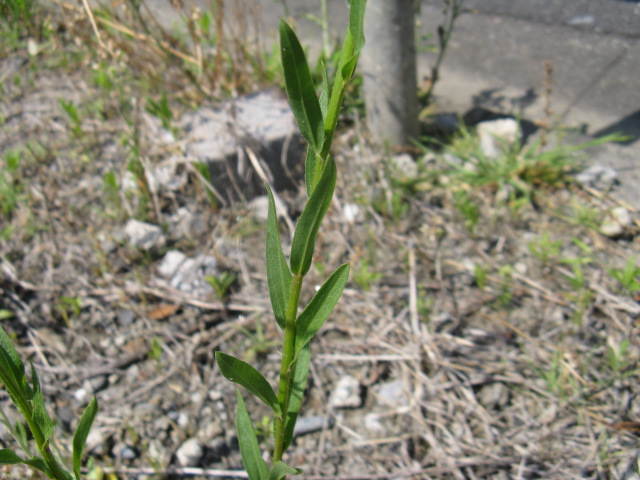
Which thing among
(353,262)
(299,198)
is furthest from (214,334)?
(299,198)

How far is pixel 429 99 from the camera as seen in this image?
2.73 metres

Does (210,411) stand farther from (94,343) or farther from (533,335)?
(533,335)

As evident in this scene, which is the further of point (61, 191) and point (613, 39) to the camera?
point (613, 39)

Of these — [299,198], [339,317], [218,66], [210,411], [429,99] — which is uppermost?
[218,66]

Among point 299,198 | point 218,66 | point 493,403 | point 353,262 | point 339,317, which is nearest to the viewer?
point 493,403

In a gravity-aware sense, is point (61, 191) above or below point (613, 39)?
below

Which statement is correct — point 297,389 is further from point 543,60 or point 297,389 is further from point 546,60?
point 543,60

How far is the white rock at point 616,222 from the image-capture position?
2.01m

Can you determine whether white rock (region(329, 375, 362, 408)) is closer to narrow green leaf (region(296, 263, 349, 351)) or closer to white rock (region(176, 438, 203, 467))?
white rock (region(176, 438, 203, 467))

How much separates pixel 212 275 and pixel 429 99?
1.38 metres

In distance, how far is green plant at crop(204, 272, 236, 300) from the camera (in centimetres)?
190

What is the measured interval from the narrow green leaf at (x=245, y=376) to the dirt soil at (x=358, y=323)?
693 millimetres

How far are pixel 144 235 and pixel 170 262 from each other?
0.46ft

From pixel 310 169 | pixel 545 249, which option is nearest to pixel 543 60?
pixel 545 249
